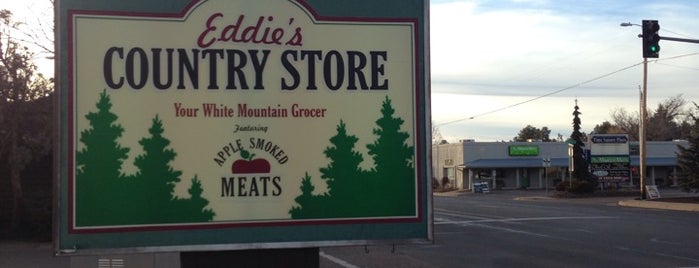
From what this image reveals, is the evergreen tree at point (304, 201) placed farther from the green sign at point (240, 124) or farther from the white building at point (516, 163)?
the white building at point (516, 163)

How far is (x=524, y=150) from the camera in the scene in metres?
77.5

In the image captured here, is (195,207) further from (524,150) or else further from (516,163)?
(524,150)

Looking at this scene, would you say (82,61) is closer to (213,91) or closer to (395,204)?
(213,91)

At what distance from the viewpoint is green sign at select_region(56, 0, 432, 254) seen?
411 cm

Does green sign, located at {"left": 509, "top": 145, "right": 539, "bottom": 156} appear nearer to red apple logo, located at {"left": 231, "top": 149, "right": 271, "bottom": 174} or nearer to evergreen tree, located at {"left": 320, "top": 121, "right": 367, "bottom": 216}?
evergreen tree, located at {"left": 320, "top": 121, "right": 367, "bottom": 216}

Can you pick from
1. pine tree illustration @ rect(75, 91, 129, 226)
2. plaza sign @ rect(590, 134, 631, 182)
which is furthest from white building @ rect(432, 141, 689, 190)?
pine tree illustration @ rect(75, 91, 129, 226)

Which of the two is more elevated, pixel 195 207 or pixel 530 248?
pixel 195 207

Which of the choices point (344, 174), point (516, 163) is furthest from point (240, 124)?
point (516, 163)

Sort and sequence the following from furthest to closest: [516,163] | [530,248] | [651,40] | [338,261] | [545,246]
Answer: [516,163] → [651,40] → [545,246] → [530,248] → [338,261]

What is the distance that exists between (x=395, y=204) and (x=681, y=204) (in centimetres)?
3591

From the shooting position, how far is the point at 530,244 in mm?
17797

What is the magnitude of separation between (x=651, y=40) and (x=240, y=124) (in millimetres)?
20936

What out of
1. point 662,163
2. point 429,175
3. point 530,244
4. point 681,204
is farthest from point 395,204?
point 662,163

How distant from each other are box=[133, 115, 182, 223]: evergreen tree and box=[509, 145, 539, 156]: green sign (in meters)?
74.7
